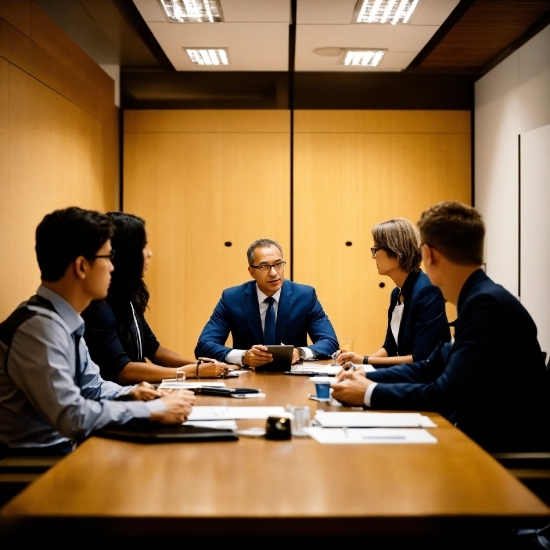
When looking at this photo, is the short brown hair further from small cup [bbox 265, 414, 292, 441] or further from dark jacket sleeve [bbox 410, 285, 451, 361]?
small cup [bbox 265, 414, 292, 441]

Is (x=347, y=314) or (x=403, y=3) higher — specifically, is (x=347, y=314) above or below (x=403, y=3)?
below

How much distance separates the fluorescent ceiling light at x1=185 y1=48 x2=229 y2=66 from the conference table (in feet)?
14.4

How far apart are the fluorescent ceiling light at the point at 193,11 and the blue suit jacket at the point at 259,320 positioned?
6.16 feet

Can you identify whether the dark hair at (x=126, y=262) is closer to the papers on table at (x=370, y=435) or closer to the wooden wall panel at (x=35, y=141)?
the wooden wall panel at (x=35, y=141)

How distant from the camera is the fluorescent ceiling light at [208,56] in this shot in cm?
569

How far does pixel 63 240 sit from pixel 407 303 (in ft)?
5.91

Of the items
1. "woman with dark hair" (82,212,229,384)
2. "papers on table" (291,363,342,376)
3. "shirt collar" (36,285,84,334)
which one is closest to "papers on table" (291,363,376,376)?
"papers on table" (291,363,342,376)

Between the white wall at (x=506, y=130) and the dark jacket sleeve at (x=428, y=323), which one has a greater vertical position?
the white wall at (x=506, y=130)

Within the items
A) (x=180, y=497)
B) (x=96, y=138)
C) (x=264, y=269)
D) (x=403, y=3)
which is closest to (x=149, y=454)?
(x=180, y=497)

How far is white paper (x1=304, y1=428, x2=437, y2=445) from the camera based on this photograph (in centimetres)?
190

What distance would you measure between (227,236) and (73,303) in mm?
4184

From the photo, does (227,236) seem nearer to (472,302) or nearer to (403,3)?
(403,3)

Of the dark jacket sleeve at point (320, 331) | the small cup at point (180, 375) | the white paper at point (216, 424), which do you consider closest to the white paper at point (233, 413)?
the white paper at point (216, 424)

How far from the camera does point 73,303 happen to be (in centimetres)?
224
